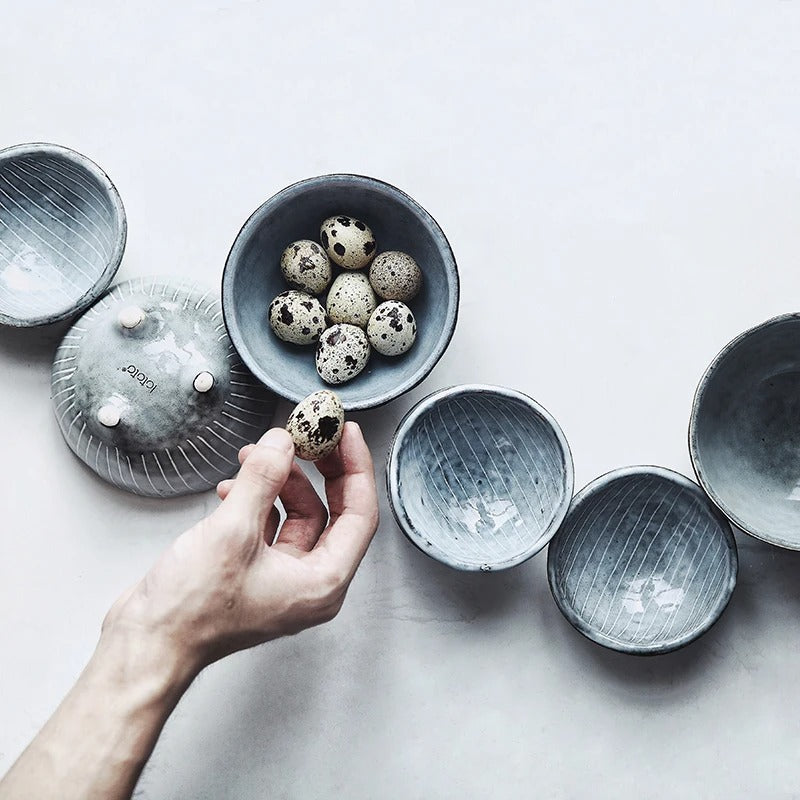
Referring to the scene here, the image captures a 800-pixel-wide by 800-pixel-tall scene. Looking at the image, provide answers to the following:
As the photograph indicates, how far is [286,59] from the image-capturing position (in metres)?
1.17

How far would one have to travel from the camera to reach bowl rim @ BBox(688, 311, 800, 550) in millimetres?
993

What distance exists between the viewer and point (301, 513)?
3.40 ft

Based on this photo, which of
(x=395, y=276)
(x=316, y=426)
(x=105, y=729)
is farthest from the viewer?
(x=395, y=276)

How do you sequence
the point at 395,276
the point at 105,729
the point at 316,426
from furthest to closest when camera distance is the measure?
1. the point at 395,276
2. the point at 316,426
3. the point at 105,729

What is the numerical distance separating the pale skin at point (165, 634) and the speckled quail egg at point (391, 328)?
22cm

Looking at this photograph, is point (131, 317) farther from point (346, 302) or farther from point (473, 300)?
point (473, 300)

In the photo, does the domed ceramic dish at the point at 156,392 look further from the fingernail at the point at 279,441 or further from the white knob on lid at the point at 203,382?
the fingernail at the point at 279,441

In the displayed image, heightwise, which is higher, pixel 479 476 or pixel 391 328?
pixel 391 328

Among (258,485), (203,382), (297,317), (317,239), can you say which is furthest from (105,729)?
(317,239)

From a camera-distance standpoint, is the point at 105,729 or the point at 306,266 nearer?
the point at 105,729

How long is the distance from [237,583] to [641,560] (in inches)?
20.3

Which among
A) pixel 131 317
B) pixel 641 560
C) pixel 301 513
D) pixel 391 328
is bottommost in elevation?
pixel 641 560

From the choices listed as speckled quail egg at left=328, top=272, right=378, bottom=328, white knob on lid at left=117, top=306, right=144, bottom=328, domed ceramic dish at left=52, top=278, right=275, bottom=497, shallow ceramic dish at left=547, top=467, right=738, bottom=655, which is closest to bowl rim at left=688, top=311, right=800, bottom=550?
shallow ceramic dish at left=547, top=467, right=738, bottom=655

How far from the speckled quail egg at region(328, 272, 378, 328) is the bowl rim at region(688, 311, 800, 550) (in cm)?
39
